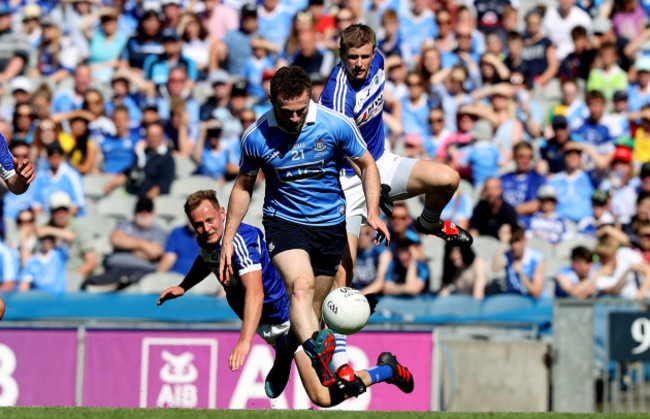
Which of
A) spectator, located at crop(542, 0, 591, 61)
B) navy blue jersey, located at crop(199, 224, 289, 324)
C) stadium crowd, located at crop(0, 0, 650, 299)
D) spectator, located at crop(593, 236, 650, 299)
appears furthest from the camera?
spectator, located at crop(542, 0, 591, 61)

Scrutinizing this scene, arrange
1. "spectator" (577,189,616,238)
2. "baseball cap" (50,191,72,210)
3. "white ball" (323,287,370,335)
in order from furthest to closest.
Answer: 1. "baseball cap" (50,191,72,210)
2. "spectator" (577,189,616,238)
3. "white ball" (323,287,370,335)

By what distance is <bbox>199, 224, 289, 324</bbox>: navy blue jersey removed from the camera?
10.1 m

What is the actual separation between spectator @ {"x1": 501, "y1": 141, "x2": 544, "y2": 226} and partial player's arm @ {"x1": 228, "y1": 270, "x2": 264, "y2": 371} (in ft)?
21.0

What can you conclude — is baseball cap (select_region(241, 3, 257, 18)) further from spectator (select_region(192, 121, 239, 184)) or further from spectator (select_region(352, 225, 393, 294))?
spectator (select_region(352, 225, 393, 294))

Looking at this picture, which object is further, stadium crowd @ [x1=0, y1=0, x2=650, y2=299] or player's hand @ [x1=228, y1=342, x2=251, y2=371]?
stadium crowd @ [x1=0, y1=0, x2=650, y2=299]

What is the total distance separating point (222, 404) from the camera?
12.7 meters

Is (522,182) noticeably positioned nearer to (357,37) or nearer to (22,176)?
(357,37)

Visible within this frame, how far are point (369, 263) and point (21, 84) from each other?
299 inches

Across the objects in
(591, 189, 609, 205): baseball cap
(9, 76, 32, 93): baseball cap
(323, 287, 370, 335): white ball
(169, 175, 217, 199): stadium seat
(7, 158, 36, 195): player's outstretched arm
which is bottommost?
(323, 287, 370, 335): white ball

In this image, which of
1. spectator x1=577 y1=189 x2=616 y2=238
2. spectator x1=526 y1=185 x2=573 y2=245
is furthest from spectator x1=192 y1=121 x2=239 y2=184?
spectator x1=577 y1=189 x2=616 y2=238

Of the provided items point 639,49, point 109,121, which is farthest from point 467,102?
point 109,121

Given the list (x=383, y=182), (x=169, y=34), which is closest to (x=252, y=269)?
(x=383, y=182)

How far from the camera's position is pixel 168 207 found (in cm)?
1650

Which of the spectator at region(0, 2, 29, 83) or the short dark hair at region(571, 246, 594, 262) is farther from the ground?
the spectator at region(0, 2, 29, 83)
